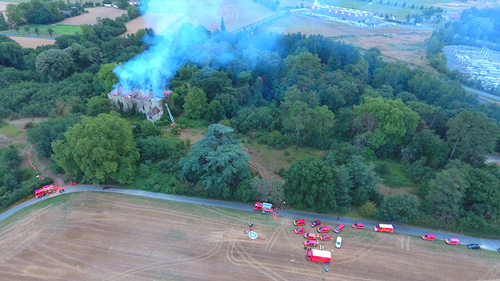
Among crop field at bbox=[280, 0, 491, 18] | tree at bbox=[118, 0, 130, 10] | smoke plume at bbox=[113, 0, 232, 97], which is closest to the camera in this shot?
smoke plume at bbox=[113, 0, 232, 97]

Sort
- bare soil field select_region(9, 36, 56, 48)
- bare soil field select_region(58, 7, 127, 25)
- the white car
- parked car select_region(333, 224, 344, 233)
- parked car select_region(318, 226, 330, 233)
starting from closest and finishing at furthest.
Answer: the white car
parked car select_region(318, 226, 330, 233)
parked car select_region(333, 224, 344, 233)
bare soil field select_region(9, 36, 56, 48)
bare soil field select_region(58, 7, 127, 25)

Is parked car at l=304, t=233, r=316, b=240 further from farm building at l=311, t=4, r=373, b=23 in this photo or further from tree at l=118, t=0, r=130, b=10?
farm building at l=311, t=4, r=373, b=23

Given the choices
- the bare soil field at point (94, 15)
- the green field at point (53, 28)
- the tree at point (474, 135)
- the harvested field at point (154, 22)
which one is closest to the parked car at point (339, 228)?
the tree at point (474, 135)

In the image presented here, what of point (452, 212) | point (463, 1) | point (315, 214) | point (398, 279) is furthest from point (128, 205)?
point (463, 1)

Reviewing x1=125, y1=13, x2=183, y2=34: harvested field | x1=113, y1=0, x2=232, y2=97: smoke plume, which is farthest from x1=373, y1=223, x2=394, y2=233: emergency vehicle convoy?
x1=125, y1=13, x2=183, y2=34: harvested field

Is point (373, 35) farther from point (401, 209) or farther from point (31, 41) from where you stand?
point (31, 41)

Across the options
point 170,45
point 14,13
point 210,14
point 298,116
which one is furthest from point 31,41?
point 298,116
